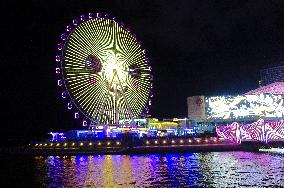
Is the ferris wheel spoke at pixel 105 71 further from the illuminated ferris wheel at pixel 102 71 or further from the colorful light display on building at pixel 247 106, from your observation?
the colorful light display on building at pixel 247 106

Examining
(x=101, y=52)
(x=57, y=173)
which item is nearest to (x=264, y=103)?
(x=101, y=52)

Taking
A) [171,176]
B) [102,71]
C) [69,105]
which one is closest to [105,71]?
[102,71]

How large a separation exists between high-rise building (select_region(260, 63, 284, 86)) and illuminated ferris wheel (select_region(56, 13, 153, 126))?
106 meters

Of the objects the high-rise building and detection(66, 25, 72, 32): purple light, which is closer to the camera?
detection(66, 25, 72, 32): purple light

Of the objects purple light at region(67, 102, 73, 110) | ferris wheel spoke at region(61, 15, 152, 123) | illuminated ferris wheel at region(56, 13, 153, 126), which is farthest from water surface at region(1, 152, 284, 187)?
ferris wheel spoke at region(61, 15, 152, 123)

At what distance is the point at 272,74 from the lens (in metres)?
168

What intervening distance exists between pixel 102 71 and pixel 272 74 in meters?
119

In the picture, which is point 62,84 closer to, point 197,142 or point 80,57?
point 80,57

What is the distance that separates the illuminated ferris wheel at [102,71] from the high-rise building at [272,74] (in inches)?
4175

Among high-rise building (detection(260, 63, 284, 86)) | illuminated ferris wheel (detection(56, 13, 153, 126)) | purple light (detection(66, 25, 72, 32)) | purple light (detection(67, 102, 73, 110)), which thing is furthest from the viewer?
high-rise building (detection(260, 63, 284, 86))

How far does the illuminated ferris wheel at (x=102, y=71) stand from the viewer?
191 ft

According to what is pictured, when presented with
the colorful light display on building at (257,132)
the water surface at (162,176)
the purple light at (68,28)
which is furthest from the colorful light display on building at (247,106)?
the water surface at (162,176)

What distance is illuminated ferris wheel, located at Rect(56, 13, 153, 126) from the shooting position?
191ft

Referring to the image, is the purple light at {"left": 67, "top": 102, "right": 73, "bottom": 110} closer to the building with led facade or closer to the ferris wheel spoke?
the ferris wheel spoke
